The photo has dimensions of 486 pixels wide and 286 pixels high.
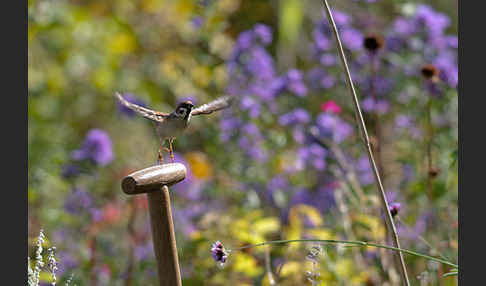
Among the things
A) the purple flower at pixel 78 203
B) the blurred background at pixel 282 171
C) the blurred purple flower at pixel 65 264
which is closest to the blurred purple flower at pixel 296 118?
the blurred background at pixel 282 171

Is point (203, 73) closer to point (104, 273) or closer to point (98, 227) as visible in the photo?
point (98, 227)

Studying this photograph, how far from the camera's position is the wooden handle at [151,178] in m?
0.96

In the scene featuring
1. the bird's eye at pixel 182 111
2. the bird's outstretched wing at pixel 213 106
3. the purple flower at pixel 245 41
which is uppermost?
the purple flower at pixel 245 41

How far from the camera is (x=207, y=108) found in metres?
1.07

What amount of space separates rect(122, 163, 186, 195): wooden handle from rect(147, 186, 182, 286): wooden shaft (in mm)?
18

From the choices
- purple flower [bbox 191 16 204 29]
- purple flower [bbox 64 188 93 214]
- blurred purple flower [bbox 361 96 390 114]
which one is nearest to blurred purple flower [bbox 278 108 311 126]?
blurred purple flower [bbox 361 96 390 114]

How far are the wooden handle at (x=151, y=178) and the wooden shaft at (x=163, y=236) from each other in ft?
0.06

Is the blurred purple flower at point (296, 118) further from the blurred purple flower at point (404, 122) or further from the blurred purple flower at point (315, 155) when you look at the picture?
the blurred purple flower at point (404, 122)

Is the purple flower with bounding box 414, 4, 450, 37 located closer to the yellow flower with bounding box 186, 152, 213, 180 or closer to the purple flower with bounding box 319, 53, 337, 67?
the purple flower with bounding box 319, 53, 337, 67

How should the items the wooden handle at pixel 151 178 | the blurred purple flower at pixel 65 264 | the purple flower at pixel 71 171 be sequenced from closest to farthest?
1. the wooden handle at pixel 151 178
2. the blurred purple flower at pixel 65 264
3. the purple flower at pixel 71 171

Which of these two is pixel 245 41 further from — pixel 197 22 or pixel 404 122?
pixel 404 122

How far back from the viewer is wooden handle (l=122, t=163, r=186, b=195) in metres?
0.96

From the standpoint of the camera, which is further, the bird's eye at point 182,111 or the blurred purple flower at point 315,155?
the blurred purple flower at point 315,155

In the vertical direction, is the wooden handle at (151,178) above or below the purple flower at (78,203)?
below
